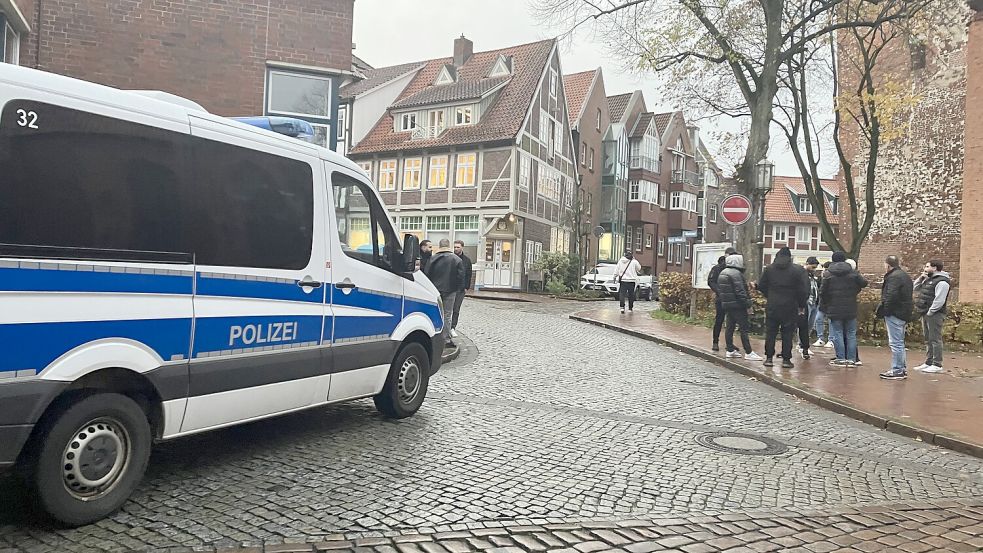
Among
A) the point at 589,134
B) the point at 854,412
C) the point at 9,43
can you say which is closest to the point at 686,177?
the point at 589,134

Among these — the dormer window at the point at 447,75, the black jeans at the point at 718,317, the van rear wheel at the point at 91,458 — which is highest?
the dormer window at the point at 447,75

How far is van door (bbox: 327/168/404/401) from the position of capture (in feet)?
19.4

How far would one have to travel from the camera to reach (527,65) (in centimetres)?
3822

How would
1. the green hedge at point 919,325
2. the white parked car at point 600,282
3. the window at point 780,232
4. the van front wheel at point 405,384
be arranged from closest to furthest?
the van front wheel at point 405,384, the green hedge at point 919,325, the white parked car at point 600,282, the window at point 780,232

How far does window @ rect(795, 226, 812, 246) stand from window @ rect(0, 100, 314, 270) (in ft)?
223

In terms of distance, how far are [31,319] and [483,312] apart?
17534 millimetres

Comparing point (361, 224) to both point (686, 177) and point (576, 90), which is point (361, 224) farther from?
point (686, 177)

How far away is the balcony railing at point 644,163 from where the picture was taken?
50156 mm

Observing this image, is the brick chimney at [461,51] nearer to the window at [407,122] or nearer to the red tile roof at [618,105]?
the window at [407,122]

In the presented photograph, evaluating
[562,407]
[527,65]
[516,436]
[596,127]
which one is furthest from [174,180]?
[596,127]

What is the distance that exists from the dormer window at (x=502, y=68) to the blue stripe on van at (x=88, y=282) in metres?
35.3

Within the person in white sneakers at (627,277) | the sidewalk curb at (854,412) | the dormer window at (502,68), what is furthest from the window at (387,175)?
the sidewalk curb at (854,412)

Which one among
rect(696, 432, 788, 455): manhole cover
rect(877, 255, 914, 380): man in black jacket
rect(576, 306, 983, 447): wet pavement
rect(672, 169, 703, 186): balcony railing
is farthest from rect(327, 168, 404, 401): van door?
rect(672, 169, 703, 186): balcony railing

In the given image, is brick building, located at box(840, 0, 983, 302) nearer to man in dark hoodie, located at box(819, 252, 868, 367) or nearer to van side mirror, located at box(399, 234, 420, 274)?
man in dark hoodie, located at box(819, 252, 868, 367)
